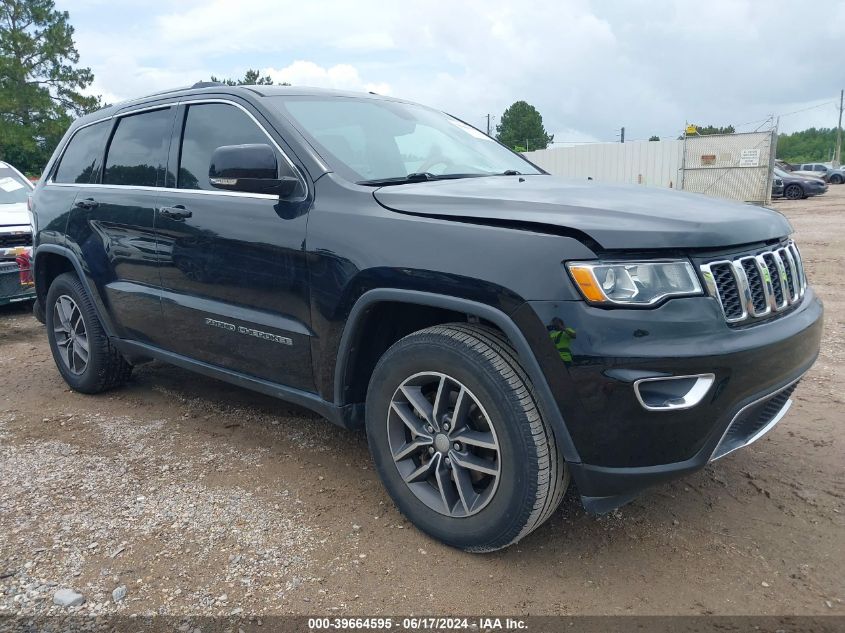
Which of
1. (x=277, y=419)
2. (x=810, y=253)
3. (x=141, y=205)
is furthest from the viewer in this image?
(x=810, y=253)

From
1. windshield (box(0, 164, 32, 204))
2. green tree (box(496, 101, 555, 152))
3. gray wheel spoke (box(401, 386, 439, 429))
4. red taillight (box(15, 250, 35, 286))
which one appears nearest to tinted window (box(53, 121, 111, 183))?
red taillight (box(15, 250, 35, 286))

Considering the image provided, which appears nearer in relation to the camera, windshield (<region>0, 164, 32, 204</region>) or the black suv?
the black suv

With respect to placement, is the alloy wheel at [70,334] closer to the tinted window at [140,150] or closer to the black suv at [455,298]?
the black suv at [455,298]

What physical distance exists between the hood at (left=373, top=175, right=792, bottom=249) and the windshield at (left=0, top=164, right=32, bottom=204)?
726cm

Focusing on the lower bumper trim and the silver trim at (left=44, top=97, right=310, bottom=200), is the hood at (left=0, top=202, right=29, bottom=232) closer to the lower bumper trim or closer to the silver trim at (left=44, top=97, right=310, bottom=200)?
the silver trim at (left=44, top=97, right=310, bottom=200)

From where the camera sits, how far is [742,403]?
232 cm

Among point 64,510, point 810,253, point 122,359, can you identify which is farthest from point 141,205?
point 810,253

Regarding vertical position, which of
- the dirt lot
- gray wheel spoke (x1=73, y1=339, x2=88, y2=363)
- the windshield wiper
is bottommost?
the dirt lot

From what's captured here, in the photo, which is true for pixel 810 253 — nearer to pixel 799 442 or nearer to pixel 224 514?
pixel 799 442

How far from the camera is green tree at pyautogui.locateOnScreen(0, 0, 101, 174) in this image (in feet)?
115

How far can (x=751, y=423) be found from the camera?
2.54 m

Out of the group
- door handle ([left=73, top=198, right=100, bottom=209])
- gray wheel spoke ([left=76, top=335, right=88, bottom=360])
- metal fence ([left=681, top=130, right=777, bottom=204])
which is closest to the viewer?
door handle ([left=73, top=198, right=100, bottom=209])

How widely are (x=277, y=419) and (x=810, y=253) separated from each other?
9471mm

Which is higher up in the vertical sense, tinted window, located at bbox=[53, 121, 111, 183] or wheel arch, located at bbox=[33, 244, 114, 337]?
tinted window, located at bbox=[53, 121, 111, 183]
